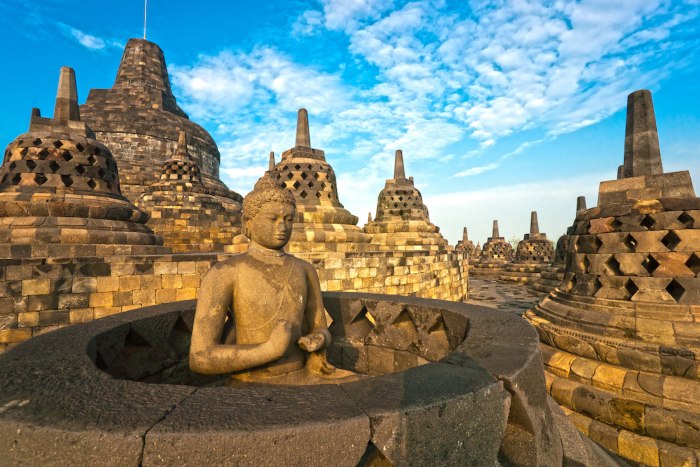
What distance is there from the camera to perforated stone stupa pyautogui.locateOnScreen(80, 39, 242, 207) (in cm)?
1938

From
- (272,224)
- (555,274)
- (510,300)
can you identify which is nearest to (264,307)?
(272,224)

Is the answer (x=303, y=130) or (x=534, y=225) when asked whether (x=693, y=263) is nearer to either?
(x=303, y=130)

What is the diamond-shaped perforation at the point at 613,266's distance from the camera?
4324 millimetres

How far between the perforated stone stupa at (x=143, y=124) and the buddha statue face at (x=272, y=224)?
16925 mm

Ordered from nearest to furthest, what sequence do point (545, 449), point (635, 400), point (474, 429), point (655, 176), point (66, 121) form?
point (474, 429), point (545, 449), point (635, 400), point (655, 176), point (66, 121)

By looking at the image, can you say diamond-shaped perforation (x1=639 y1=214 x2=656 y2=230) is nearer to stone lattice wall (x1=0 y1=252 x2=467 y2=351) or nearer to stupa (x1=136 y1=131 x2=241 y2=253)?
stone lattice wall (x1=0 y1=252 x2=467 y2=351)

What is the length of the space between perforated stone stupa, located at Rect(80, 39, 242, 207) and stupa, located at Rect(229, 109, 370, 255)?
11.1 meters

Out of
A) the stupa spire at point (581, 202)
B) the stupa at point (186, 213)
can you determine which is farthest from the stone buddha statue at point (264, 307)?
the stupa spire at point (581, 202)

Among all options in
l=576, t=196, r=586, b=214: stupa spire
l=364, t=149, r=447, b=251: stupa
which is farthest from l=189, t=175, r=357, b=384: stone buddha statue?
l=576, t=196, r=586, b=214: stupa spire

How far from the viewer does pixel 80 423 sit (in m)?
1.09

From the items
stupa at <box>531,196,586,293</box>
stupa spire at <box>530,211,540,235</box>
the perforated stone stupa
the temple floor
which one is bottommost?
the temple floor

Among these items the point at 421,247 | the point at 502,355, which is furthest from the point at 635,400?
the point at 421,247

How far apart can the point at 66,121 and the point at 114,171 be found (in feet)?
4.95

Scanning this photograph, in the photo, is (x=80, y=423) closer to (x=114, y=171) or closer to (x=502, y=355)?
(x=502, y=355)
